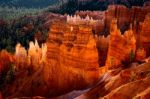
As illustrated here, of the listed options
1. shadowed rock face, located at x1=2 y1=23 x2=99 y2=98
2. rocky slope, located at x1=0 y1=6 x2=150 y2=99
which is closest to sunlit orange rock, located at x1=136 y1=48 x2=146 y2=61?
rocky slope, located at x1=0 y1=6 x2=150 y2=99

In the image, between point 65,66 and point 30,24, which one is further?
point 30,24

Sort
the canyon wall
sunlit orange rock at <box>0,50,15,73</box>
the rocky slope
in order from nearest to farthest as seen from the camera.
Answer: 1. the rocky slope
2. the canyon wall
3. sunlit orange rock at <box>0,50,15,73</box>

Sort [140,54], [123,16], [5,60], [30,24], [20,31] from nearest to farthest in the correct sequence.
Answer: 1. [140,54]
2. [5,60]
3. [123,16]
4. [20,31]
5. [30,24]

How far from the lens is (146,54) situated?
36094 mm

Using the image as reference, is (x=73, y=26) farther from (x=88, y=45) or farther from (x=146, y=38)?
(x=146, y=38)

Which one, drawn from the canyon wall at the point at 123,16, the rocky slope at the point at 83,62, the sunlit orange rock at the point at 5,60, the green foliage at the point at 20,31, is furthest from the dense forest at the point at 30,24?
the rocky slope at the point at 83,62

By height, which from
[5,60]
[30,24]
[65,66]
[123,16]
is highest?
[123,16]

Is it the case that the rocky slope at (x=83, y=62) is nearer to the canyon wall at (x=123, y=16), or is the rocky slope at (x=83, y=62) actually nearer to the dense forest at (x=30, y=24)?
the canyon wall at (x=123, y=16)

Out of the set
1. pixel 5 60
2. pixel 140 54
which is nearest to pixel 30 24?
pixel 5 60

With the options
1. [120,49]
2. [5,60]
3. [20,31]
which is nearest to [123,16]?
[5,60]

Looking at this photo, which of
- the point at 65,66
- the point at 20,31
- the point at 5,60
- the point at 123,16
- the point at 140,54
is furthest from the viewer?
the point at 20,31

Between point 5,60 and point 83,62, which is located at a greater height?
point 83,62

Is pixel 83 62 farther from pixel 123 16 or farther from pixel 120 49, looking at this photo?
pixel 123 16

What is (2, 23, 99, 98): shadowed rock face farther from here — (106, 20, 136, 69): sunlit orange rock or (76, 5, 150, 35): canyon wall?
(76, 5, 150, 35): canyon wall
